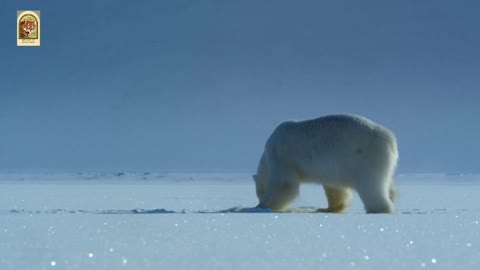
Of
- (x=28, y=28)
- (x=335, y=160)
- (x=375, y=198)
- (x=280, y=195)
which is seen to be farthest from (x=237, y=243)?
(x=28, y=28)

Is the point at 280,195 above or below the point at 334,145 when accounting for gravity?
below

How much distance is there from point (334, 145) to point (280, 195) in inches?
37.6

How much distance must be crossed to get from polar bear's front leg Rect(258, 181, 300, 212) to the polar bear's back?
25cm

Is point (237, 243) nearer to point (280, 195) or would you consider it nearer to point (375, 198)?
point (375, 198)

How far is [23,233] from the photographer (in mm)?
5125

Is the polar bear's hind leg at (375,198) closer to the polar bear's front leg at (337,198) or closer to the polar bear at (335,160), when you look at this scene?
the polar bear at (335,160)

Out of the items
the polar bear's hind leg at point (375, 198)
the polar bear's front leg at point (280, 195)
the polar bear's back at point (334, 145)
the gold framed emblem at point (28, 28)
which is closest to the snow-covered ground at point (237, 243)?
the polar bear's hind leg at point (375, 198)

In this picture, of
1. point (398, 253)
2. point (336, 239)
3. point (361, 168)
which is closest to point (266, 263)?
point (398, 253)

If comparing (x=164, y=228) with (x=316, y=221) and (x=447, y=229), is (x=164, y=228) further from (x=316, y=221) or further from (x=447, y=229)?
(x=447, y=229)

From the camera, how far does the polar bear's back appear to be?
28.4ft

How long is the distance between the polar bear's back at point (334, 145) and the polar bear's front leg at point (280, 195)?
0.25m

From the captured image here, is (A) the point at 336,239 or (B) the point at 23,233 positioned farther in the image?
(B) the point at 23,233

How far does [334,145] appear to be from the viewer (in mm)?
8852

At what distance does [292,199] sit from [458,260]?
217 inches
